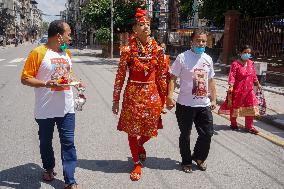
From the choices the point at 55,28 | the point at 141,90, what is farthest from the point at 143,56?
the point at 55,28

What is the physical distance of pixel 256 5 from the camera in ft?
67.1

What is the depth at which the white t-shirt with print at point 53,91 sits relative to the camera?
4.15 metres

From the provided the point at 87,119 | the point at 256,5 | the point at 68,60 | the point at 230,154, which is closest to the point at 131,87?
the point at 68,60

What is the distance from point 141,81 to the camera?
4.71 meters

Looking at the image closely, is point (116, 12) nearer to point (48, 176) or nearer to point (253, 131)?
point (253, 131)

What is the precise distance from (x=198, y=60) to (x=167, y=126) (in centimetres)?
313

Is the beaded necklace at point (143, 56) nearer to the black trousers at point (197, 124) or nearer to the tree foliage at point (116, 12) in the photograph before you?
the black trousers at point (197, 124)

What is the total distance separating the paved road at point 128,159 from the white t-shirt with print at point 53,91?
88cm

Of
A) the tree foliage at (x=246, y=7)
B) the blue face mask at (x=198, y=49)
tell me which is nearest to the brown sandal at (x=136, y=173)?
the blue face mask at (x=198, y=49)

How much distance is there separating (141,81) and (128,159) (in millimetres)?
1353

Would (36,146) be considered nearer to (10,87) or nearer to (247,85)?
(247,85)

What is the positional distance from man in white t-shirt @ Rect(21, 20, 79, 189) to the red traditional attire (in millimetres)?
3804

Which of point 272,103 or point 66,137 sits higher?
point 66,137

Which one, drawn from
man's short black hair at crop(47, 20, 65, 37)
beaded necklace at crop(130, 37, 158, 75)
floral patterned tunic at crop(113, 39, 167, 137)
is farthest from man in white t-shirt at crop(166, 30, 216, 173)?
man's short black hair at crop(47, 20, 65, 37)
